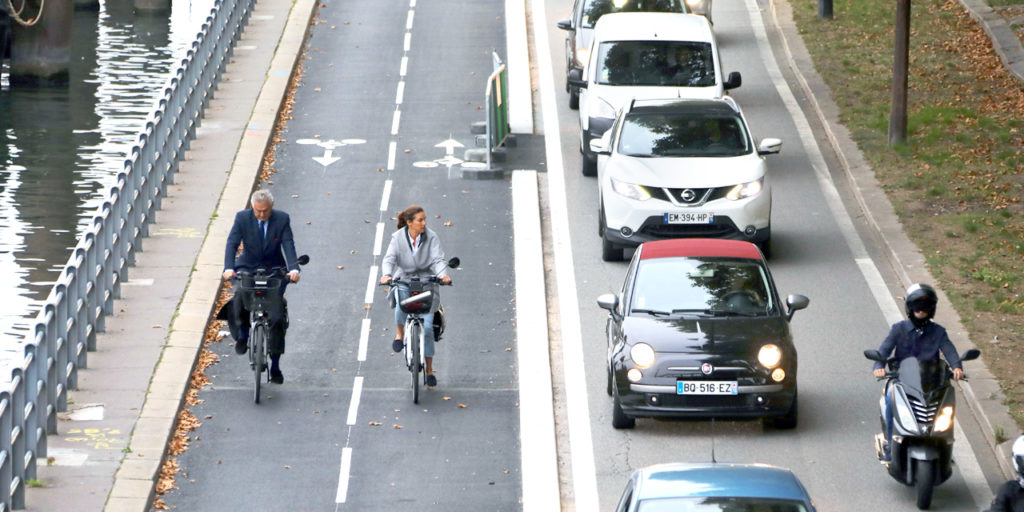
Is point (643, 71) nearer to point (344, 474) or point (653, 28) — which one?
point (653, 28)

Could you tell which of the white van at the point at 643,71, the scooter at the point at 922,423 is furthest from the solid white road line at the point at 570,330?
the scooter at the point at 922,423

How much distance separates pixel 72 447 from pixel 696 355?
514cm

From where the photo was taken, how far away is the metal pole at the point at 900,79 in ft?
81.5

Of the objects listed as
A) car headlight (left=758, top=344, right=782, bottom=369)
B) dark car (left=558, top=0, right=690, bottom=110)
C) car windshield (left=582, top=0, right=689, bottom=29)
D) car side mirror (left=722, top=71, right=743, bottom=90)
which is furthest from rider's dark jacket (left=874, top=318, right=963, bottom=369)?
car windshield (left=582, top=0, right=689, bottom=29)

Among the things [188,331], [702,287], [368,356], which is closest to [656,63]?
[368,356]

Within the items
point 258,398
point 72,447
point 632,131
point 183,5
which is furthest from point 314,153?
point 183,5

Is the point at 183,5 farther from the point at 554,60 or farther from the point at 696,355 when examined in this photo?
the point at 696,355

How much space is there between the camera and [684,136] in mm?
20188

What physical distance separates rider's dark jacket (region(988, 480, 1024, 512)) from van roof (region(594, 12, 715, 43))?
49.7 ft

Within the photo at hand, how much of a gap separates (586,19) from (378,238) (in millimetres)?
9081

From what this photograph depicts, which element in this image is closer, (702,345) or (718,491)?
(718,491)

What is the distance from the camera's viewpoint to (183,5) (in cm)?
5109

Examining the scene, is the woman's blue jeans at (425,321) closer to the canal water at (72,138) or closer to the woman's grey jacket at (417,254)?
the woman's grey jacket at (417,254)

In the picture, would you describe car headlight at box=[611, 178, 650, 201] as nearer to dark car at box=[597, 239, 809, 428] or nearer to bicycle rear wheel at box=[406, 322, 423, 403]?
dark car at box=[597, 239, 809, 428]
